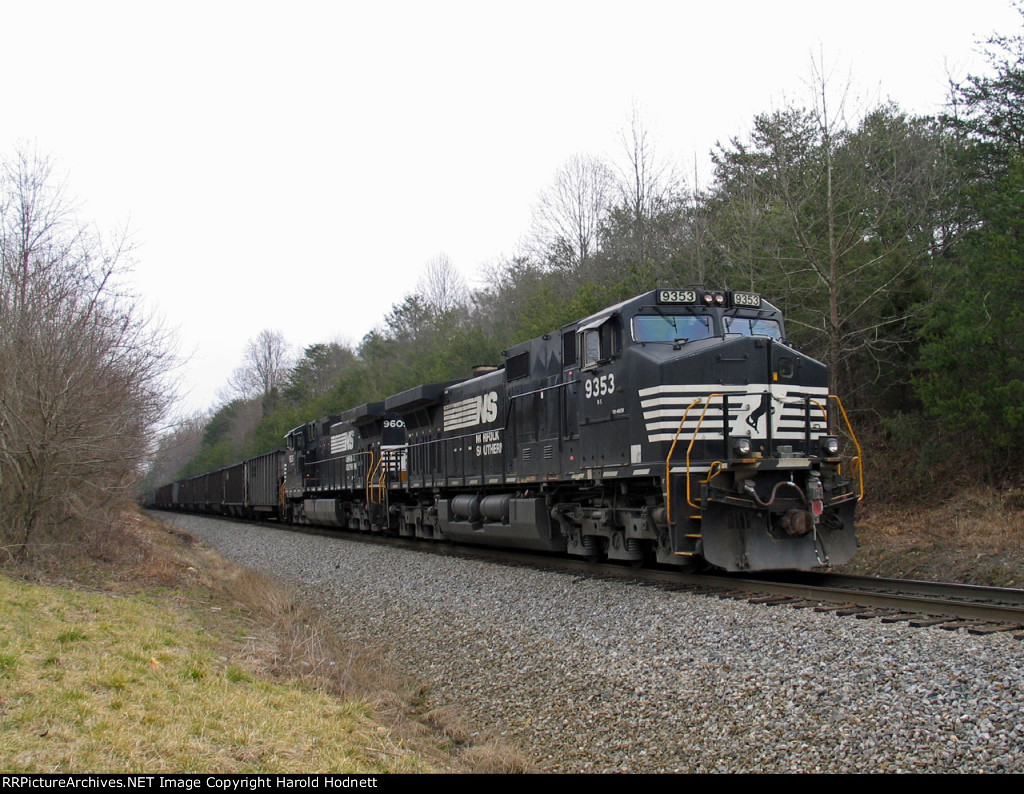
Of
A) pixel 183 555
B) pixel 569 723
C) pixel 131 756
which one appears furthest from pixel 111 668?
pixel 183 555

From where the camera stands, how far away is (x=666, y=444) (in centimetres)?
998

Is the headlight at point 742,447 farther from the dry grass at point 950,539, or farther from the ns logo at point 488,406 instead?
the ns logo at point 488,406

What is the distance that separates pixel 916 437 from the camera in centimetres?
1703

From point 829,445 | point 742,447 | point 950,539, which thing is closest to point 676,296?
point 742,447

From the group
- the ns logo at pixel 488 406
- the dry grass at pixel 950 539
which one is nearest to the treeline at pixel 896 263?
the dry grass at pixel 950 539

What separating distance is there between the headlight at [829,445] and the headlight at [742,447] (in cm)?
122

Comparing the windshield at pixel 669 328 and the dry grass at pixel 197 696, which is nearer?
the dry grass at pixel 197 696

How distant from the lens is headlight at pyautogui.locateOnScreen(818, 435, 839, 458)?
1023 centimetres

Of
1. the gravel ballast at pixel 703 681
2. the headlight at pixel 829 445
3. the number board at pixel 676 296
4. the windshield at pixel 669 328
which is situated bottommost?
the gravel ballast at pixel 703 681

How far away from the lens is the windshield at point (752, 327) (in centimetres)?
1109

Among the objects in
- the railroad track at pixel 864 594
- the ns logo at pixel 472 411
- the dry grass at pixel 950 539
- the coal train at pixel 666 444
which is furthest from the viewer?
the ns logo at pixel 472 411

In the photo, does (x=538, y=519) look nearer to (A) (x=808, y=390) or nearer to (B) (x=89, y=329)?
(A) (x=808, y=390)

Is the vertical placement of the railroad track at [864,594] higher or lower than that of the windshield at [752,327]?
lower

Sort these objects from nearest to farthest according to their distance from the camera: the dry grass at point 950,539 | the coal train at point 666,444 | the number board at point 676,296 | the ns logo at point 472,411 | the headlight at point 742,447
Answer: the headlight at point 742,447
the coal train at point 666,444
the number board at point 676,296
the dry grass at point 950,539
the ns logo at point 472,411
